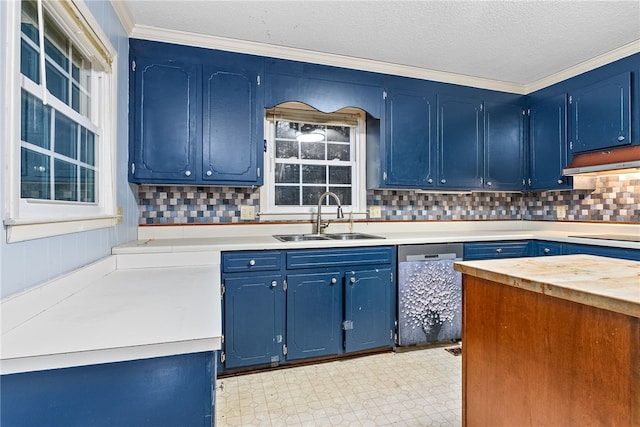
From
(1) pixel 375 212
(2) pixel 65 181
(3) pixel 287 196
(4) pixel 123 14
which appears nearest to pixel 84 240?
(2) pixel 65 181

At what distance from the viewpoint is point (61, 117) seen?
1.43 m

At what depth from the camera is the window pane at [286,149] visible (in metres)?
2.90

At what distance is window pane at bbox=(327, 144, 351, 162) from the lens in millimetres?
3057

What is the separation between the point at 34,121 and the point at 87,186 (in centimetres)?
55

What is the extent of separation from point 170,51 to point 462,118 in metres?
2.47

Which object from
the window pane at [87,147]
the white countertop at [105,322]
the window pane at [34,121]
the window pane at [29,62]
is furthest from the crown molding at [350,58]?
the white countertop at [105,322]

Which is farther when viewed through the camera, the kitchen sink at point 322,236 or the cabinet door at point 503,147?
the cabinet door at point 503,147

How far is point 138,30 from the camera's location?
226 centimetres

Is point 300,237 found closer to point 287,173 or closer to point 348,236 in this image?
point 348,236

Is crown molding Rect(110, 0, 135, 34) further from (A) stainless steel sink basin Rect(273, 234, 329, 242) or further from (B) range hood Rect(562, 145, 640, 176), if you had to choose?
(B) range hood Rect(562, 145, 640, 176)

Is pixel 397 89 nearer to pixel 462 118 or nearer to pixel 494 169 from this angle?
pixel 462 118

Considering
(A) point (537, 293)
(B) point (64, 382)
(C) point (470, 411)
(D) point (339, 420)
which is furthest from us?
(D) point (339, 420)

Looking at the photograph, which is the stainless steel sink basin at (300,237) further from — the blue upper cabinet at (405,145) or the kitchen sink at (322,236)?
the blue upper cabinet at (405,145)

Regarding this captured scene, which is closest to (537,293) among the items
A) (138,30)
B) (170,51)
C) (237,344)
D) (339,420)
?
(339,420)
